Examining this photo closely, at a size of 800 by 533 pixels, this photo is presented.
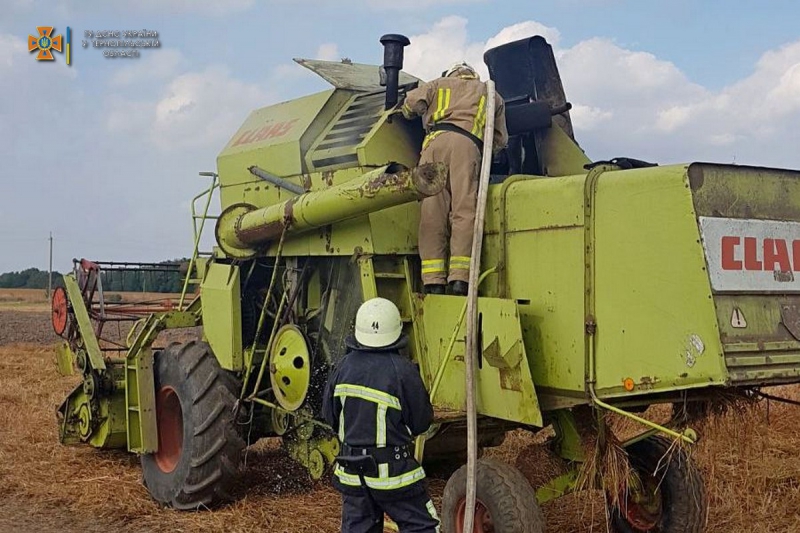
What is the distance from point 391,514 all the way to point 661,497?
1961mm

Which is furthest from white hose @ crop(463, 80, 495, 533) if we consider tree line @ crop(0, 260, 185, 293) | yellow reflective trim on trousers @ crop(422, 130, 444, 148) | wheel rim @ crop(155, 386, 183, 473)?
tree line @ crop(0, 260, 185, 293)

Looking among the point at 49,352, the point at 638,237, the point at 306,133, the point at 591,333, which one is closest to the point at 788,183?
the point at 638,237

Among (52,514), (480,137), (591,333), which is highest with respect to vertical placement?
(480,137)

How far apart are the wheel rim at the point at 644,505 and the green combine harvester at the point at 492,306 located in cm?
1

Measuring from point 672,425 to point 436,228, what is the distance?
177 centimetres

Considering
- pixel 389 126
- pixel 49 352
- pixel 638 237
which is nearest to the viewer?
pixel 638 237

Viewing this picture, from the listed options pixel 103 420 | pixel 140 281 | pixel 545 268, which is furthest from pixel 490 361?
pixel 140 281

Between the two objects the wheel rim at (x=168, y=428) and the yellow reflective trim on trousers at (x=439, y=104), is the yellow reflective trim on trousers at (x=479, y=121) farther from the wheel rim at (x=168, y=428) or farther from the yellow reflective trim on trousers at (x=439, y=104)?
the wheel rim at (x=168, y=428)

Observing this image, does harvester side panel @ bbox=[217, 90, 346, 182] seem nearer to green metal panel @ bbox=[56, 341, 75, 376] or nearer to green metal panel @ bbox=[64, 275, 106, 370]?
green metal panel @ bbox=[64, 275, 106, 370]

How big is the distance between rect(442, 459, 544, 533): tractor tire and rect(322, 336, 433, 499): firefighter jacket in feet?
1.63

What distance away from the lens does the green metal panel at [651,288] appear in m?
4.49

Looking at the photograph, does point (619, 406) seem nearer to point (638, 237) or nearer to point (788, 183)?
point (638, 237)

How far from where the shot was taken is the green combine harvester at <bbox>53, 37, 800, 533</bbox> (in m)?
4.63

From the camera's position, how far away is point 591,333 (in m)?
4.91
